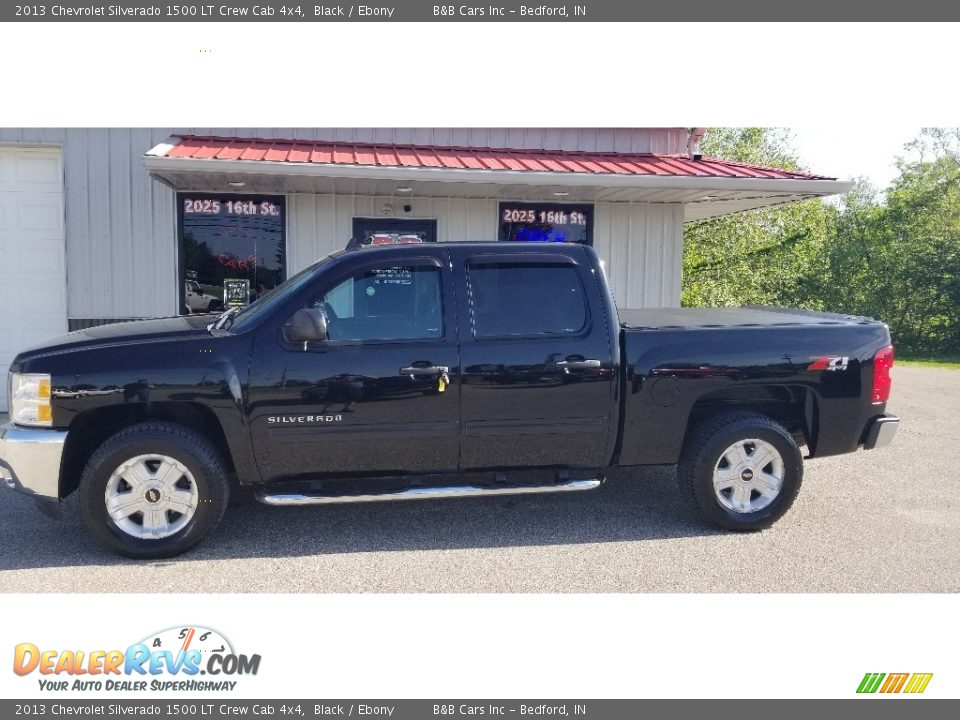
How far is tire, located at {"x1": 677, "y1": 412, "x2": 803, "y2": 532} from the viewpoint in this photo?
17.1 feet

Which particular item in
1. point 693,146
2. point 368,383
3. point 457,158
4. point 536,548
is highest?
point 693,146

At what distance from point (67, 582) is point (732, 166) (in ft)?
28.5

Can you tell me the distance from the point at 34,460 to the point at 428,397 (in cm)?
241

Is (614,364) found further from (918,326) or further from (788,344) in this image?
(918,326)

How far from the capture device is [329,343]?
192 inches

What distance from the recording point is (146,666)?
3.64m

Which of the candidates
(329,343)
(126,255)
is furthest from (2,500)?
(126,255)

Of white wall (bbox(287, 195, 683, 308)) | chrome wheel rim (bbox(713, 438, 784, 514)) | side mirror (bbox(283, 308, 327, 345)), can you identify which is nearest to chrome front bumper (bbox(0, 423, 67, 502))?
side mirror (bbox(283, 308, 327, 345))

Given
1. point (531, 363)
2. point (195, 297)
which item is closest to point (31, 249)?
point (195, 297)

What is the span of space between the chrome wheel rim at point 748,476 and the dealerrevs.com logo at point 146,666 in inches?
129

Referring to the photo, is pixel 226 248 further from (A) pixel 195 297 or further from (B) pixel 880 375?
(B) pixel 880 375

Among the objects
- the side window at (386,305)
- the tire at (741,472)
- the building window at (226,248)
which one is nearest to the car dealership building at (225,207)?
the building window at (226,248)

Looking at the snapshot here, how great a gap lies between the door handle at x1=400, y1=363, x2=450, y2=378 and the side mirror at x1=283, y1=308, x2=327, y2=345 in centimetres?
57

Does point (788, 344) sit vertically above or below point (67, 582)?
above
